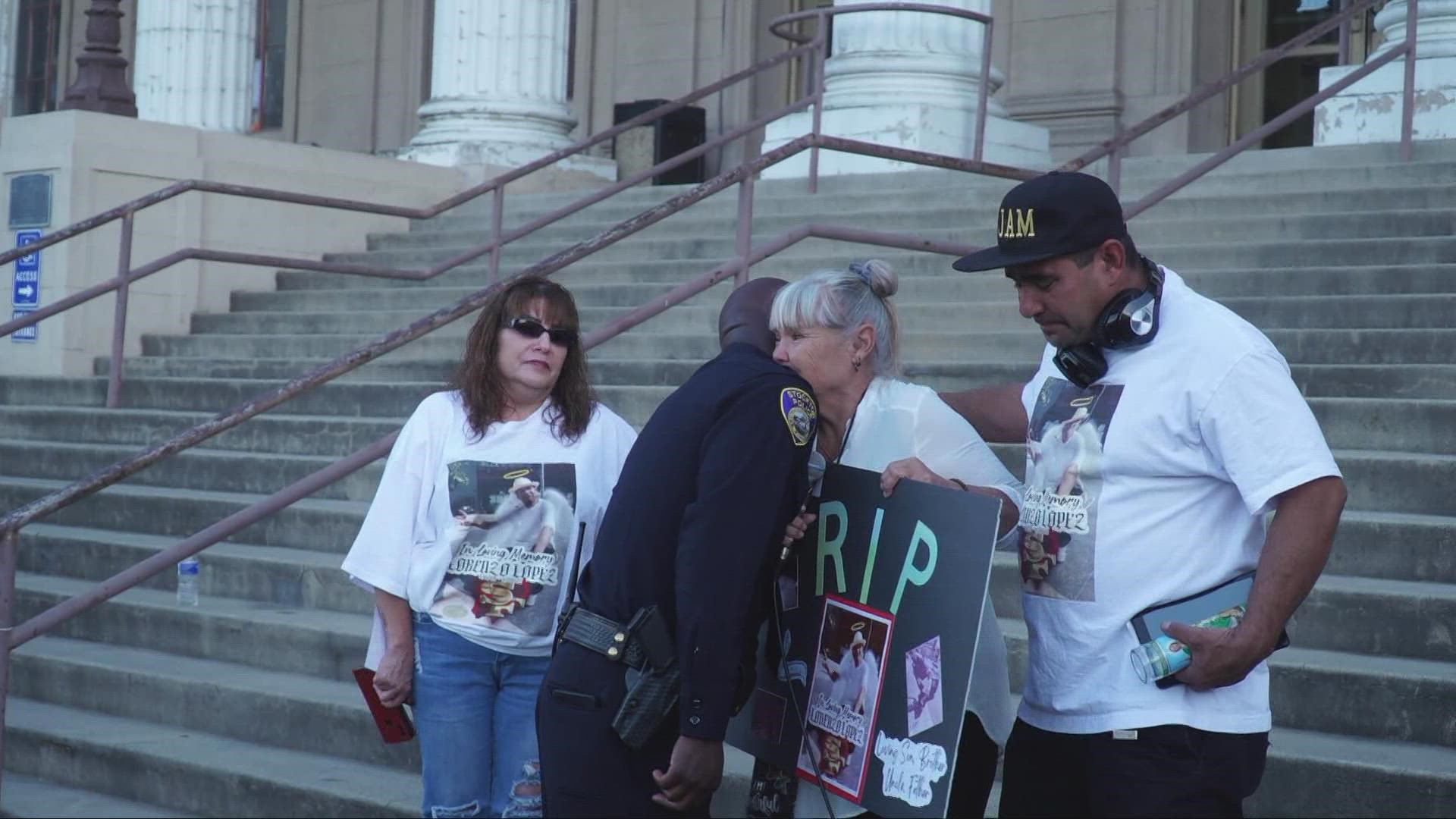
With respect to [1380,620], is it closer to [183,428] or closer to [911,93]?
[183,428]

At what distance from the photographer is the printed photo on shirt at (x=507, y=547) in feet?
12.7

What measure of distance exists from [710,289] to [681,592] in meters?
6.27

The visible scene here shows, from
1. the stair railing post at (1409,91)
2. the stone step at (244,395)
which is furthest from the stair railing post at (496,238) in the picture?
the stair railing post at (1409,91)

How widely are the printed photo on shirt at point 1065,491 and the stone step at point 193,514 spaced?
4890 mm

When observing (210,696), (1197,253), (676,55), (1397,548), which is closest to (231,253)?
(210,696)

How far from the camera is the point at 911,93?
1176cm

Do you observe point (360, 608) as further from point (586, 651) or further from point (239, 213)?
point (239, 213)

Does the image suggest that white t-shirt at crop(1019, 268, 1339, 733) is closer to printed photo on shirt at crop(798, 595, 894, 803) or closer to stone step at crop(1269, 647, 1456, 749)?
printed photo on shirt at crop(798, 595, 894, 803)

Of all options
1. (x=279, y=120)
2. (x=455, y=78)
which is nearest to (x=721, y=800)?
(x=455, y=78)

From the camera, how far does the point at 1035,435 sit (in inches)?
122

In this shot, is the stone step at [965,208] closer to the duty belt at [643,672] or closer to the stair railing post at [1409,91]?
the stair railing post at [1409,91]

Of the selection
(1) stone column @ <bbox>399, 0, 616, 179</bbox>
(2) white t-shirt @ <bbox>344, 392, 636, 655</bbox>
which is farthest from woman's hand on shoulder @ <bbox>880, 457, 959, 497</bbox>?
(1) stone column @ <bbox>399, 0, 616, 179</bbox>

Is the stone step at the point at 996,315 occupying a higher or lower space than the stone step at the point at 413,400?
higher

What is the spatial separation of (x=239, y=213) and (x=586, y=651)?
9.48 m
